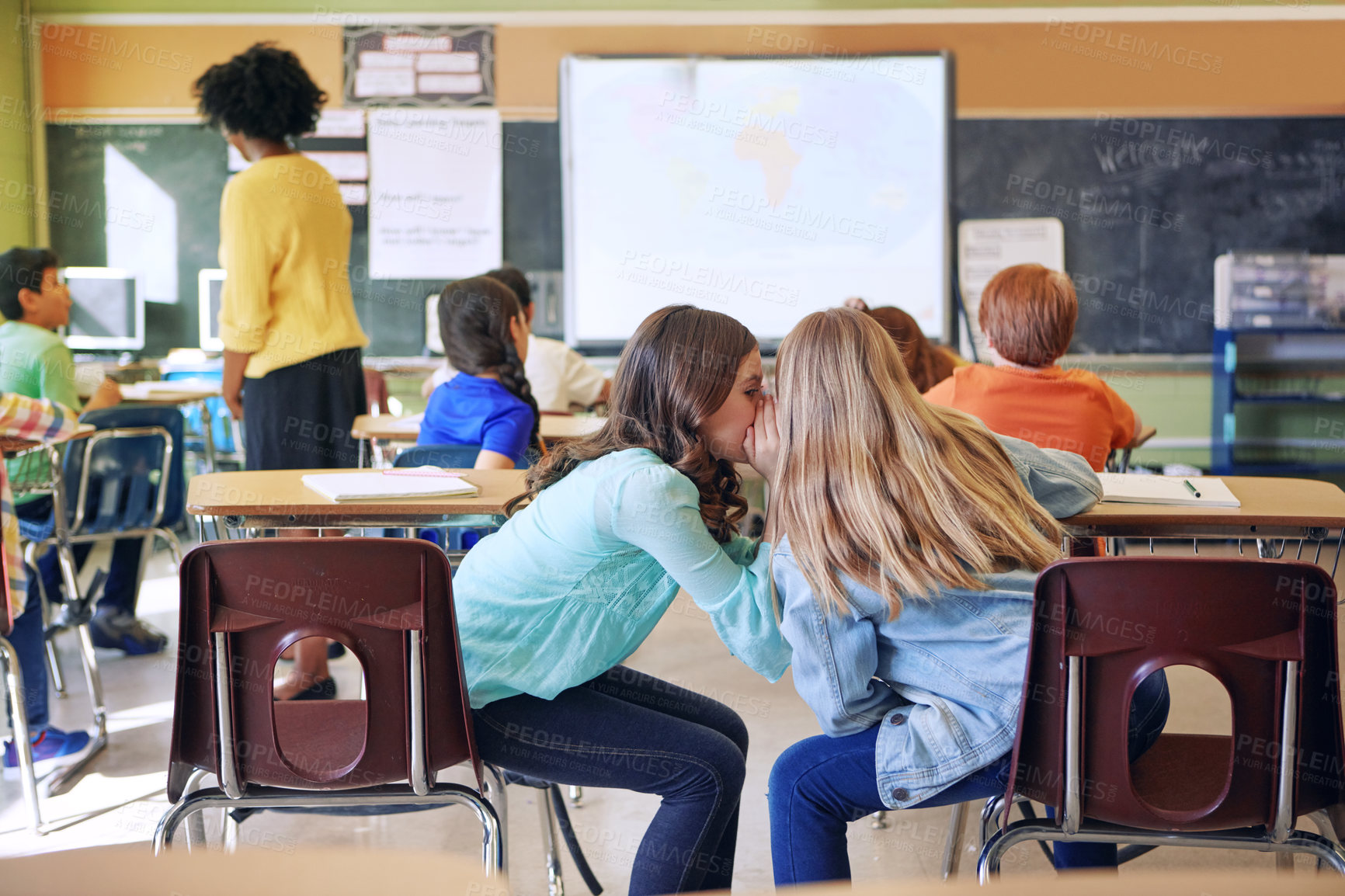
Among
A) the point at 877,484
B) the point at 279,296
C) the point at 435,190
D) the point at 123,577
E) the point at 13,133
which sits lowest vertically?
the point at 123,577

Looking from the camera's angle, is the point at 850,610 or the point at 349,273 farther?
the point at 349,273

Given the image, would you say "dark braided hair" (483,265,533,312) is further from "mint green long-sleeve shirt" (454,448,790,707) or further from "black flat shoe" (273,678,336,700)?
"mint green long-sleeve shirt" (454,448,790,707)

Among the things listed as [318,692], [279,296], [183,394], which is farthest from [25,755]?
[183,394]

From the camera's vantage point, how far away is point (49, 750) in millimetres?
2557

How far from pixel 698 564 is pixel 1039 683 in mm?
409

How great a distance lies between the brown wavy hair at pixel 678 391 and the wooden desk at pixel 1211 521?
0.69 m

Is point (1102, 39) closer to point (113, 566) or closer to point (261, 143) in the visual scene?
point (261, 143)

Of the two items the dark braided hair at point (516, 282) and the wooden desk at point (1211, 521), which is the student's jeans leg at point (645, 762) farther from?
the dark braided hair at point (516, 282)

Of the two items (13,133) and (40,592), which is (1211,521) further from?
(13,133)

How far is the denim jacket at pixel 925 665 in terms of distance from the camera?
48.3 inches

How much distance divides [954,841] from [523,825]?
36.0 inches

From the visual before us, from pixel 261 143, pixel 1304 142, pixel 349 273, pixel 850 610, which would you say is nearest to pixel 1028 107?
pixel 1304 142

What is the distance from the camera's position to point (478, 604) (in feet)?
4.74

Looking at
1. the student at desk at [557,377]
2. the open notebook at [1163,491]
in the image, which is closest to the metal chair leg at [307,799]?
the open notebook at [1163,491]
